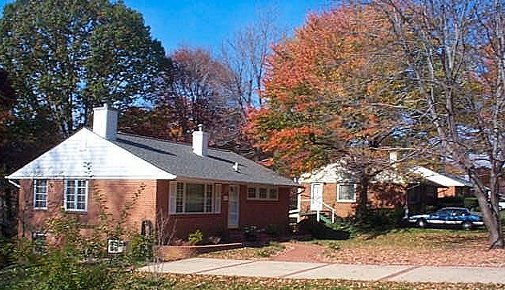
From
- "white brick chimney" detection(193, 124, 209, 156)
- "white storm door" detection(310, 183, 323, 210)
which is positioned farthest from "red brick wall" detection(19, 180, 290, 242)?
"white storm door" detection(310, 183, 323, 210)

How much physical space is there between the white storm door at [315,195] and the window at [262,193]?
36.6ft

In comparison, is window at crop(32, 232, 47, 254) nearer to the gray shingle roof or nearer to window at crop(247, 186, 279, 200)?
the gray shingle roof

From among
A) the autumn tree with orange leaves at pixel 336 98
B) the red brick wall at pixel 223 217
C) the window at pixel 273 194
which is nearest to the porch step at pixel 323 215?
the autumn tree with orange leaves at pixel 336 98

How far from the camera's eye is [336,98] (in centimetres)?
2377

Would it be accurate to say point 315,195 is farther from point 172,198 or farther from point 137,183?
point 137,183

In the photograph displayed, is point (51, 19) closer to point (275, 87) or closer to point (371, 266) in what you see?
point (275, 87)

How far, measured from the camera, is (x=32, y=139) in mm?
41750

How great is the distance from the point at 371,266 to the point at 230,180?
960 centimetres

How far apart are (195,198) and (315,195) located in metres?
18.5

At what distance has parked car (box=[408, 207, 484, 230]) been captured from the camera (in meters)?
37.7

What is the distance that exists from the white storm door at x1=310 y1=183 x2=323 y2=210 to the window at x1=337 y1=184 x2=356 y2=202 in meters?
1.15

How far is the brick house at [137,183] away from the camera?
79.3 feet

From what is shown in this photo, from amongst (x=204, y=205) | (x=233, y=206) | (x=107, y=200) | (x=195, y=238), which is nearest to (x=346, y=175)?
(x=233, y=206)

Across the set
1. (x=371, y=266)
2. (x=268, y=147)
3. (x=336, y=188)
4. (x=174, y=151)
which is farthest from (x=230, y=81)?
(x=371, y=266)
